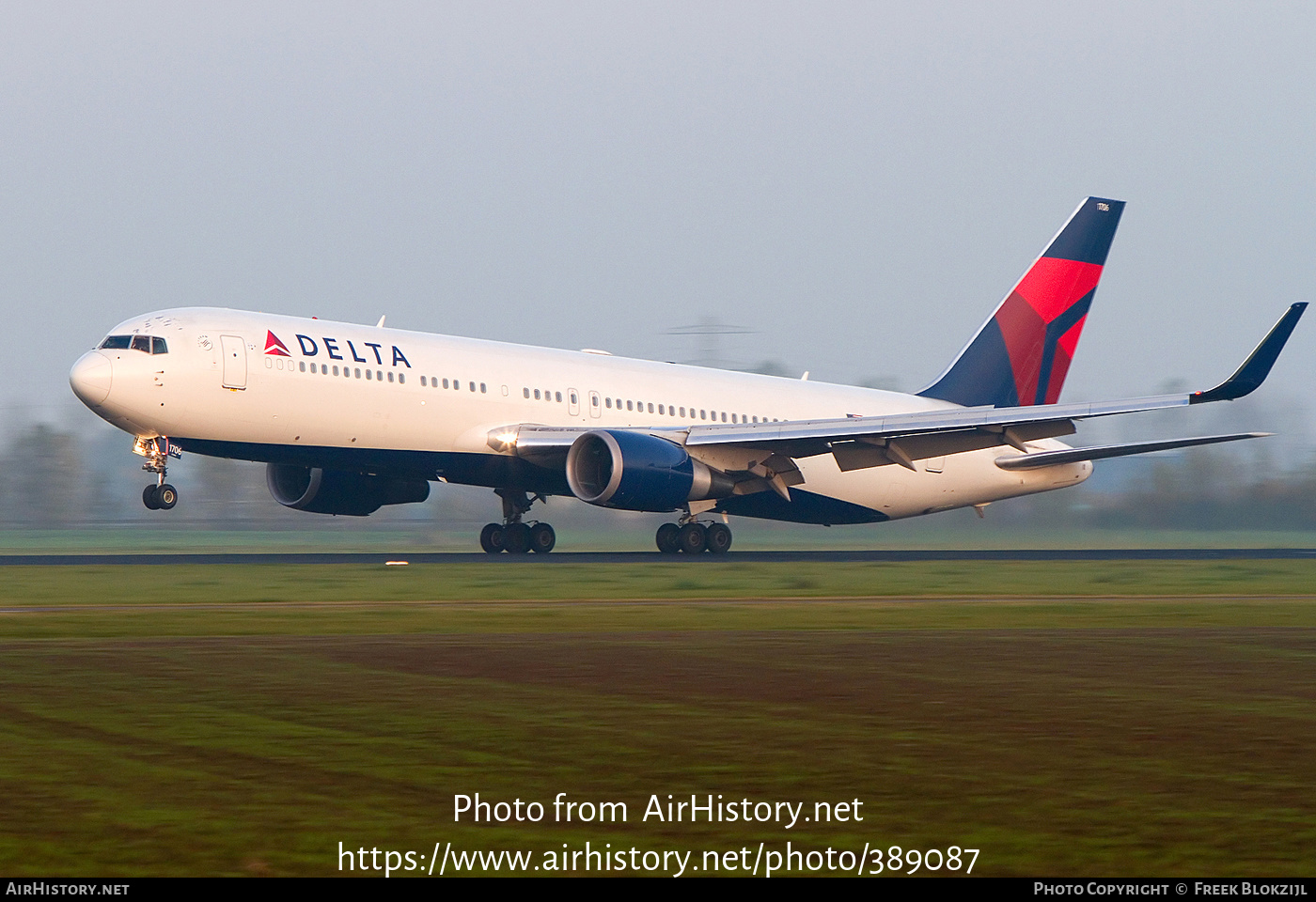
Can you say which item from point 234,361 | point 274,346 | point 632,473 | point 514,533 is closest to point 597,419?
point 514,533

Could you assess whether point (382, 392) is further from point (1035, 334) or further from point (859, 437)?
point (1035, 334)

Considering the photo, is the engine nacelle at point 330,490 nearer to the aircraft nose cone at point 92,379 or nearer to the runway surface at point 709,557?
the runway surface at point 709,557

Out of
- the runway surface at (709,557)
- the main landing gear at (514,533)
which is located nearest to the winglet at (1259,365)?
the runway surface at (709,557)

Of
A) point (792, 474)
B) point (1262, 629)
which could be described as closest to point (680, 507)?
point (792, 474)

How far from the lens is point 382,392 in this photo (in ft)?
97.0

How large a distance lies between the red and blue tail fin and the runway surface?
4.00 m

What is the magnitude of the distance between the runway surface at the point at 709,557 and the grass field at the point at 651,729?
9.30 m

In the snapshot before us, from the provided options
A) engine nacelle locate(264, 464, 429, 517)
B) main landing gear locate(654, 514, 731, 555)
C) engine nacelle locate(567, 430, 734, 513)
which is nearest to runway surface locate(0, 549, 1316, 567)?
main landing gear locate(654, 514, 731, 555)

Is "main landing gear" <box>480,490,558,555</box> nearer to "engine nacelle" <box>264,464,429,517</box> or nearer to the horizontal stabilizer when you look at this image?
"engine nacelle" <box>264,464,429,517</box>

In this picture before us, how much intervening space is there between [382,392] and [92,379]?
205 inches

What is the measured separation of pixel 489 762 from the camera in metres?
8.77

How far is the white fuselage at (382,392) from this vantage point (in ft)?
92.7

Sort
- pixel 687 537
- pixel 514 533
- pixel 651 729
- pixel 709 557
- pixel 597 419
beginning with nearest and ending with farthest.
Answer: pixel 651 729 < pixel 709 557 < pixel 597 419 < pixel 687 537 < pixel 514 533
